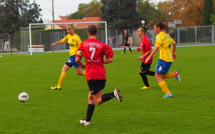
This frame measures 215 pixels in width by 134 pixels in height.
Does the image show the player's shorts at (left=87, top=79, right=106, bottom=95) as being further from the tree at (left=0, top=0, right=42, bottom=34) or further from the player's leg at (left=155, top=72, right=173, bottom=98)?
the tree at (left=0, top=0, right=42, bottom=34)

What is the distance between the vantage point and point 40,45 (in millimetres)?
44938

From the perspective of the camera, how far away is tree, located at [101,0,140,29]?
2436 inches

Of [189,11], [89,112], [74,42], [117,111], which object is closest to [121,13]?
[189,11]

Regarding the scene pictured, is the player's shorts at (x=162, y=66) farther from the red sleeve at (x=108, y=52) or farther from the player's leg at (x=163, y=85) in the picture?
the red sleeve at (x=108, y=52)

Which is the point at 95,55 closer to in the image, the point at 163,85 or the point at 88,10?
the point at 163,85

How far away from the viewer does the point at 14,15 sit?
5984 cm

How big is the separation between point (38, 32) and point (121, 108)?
39274mm

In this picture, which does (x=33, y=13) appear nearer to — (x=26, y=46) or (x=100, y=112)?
(x=26, y=46)

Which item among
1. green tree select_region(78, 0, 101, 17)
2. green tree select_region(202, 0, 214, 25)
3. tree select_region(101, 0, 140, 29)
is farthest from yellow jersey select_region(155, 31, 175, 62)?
green tree select_region(78, 0, 101, 17)

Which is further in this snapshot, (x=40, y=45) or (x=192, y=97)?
(x=40, y=45)

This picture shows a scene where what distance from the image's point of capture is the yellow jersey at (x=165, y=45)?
9625mm

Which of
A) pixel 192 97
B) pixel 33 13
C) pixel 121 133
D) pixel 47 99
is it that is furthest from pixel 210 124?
pixel 33 13

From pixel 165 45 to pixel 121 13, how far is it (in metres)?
53.1

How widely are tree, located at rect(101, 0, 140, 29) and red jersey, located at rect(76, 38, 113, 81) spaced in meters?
54.9
